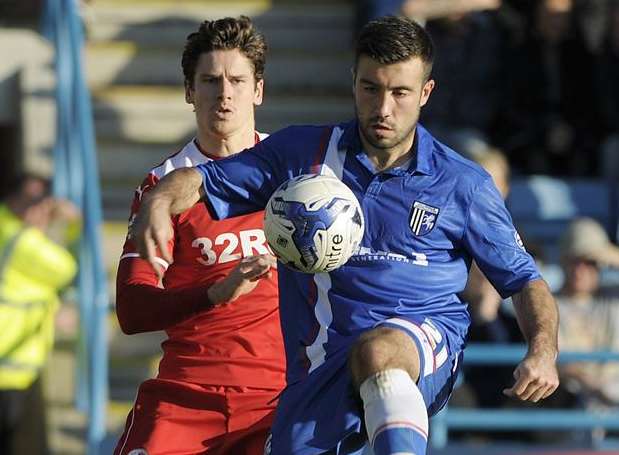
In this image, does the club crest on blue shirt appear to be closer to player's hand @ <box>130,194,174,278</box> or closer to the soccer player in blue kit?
the soccer player in blue kit

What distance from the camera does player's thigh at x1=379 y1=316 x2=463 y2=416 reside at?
4.89 metres

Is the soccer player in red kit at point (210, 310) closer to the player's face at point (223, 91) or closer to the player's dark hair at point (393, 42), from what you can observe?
the player's face at point (223, 91)

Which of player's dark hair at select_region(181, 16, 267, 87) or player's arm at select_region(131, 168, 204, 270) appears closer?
player's arm at select_region(131, 168, 204, 270)

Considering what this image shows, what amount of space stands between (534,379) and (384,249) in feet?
2.12

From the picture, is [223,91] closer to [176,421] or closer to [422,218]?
[422,218]

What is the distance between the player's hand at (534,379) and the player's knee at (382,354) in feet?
1.03

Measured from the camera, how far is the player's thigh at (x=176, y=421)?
17.9ft

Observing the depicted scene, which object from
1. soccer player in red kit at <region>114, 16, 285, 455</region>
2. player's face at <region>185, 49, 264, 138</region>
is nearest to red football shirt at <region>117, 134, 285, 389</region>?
soccer player in red kit at <region>114, 16, 285, 455</region>

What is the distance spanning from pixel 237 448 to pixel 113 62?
5721mm

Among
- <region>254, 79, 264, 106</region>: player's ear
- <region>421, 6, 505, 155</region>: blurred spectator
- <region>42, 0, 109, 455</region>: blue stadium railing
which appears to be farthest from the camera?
<region>421, 6, 505, 155</region>: blurred spectator

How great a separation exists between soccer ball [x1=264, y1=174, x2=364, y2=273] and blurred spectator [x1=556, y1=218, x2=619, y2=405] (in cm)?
433

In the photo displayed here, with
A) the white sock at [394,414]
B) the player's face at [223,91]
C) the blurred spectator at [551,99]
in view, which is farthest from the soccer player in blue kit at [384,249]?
the blurred spectator at [551,99]

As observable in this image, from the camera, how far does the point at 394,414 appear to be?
4.64m

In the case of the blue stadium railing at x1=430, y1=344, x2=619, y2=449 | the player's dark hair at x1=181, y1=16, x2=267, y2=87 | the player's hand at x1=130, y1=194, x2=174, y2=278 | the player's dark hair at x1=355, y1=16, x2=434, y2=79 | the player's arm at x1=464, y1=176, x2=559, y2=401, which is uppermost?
the player's dark hair at x1=355, y1=16, x2=434, y2=79
